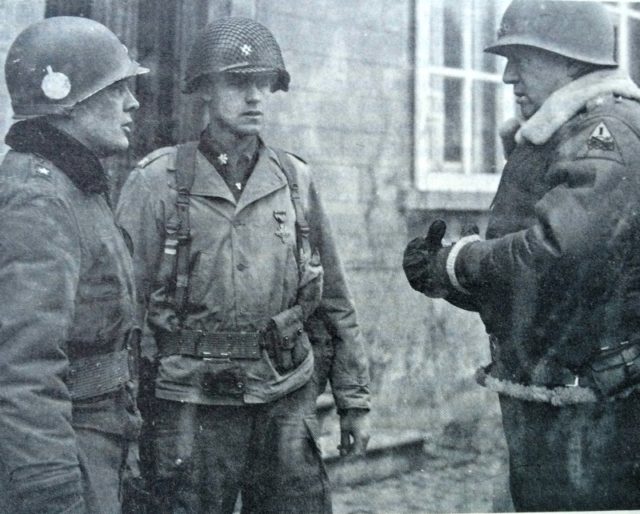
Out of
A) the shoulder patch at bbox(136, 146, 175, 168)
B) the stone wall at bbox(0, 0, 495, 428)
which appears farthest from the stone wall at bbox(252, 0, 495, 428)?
the shoulder patch at bbox(136, 146, 175, 168)

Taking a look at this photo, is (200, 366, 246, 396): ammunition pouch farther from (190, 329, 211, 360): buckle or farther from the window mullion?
the window mullion

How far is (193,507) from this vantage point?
219 cm

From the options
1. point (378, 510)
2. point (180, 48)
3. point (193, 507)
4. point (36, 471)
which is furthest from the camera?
point (378, 510)

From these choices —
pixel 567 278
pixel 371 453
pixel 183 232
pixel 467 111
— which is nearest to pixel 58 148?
pixel 183 232

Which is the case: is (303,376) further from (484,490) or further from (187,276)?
(484,490)

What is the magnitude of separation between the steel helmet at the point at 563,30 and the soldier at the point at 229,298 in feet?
2.46

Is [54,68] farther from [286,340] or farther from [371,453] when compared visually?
[371,453]

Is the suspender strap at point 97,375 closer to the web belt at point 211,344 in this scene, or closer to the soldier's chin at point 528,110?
the web belt at point 211,344

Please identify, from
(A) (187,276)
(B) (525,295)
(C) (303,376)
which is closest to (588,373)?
(B) (525,295)

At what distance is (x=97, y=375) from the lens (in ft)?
6.07

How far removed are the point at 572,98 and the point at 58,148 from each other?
4.69 ft

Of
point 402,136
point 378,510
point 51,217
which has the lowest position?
point 378,510

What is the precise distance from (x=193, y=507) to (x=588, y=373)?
117 centimetres

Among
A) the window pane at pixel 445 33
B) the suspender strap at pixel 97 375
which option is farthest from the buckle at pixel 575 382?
the window pane at pixel 445 33
